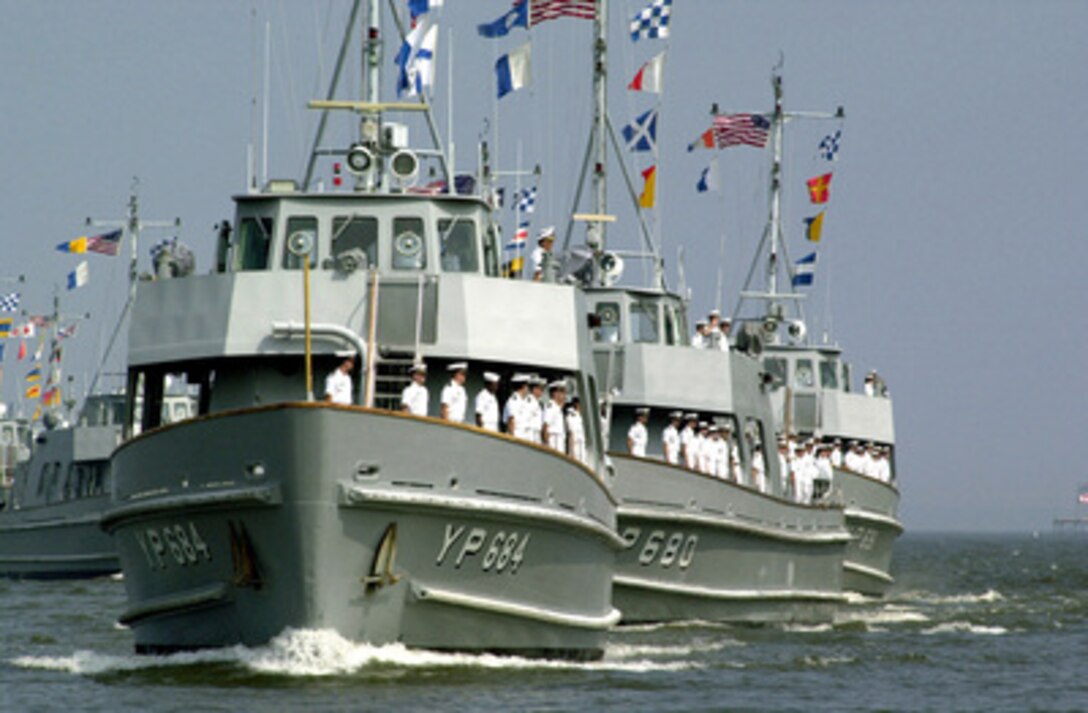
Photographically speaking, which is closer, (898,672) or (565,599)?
(565,599)

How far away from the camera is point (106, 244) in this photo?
2119 inches

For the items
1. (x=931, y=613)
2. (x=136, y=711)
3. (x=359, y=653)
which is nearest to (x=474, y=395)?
(x=359, y=653)

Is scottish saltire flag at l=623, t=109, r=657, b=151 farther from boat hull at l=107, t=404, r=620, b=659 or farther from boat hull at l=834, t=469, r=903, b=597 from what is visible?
boat hull at l=107, t=404, r=620, b=659

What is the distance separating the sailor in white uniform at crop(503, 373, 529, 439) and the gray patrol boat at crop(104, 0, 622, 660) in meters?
0.26

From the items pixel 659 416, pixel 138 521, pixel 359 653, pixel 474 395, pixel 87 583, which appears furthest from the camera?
pixel 87 583

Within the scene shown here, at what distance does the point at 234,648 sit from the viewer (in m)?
21.3

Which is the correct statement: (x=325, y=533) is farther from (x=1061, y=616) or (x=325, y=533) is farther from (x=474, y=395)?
(x=1061, y=616)

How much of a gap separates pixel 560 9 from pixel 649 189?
4.67 metres

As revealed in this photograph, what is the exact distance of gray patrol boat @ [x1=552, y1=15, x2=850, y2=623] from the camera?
30.9m

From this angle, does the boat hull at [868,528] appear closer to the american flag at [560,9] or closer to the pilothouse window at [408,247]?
the american flag at [560,9]

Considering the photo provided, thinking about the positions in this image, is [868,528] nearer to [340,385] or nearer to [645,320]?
[645,320]

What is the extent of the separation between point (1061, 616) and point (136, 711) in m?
24.3

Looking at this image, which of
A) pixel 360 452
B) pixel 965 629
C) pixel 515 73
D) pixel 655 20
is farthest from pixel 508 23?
pixel 360 452

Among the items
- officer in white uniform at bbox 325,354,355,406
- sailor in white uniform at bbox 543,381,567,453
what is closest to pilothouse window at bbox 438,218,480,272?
sailor in white uniform at bbox 543,381,567,453
